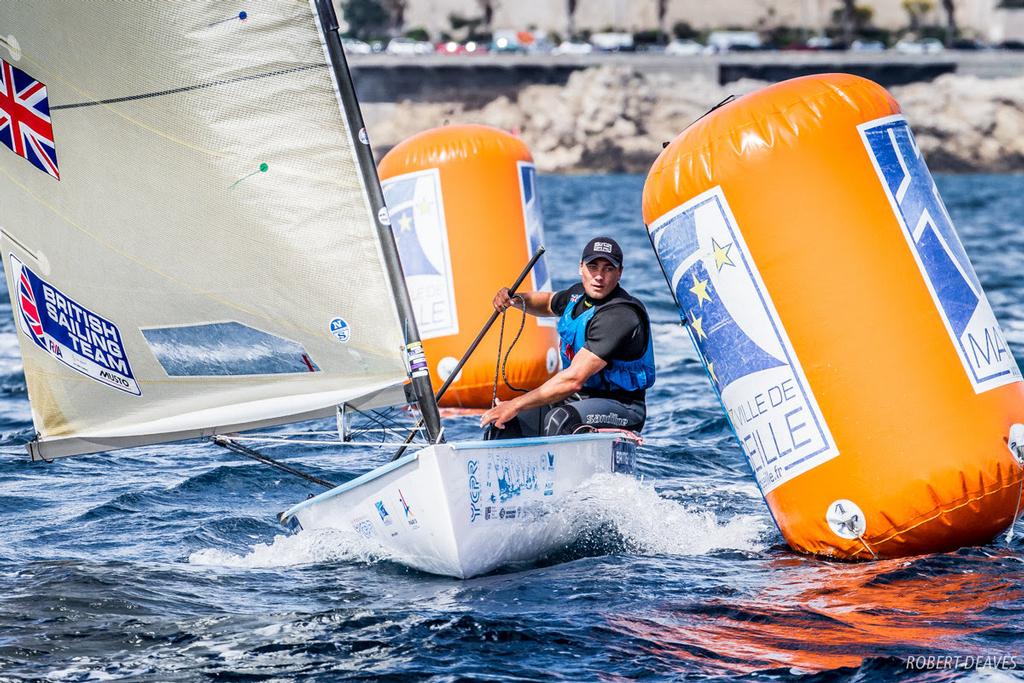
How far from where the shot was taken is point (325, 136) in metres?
5.86

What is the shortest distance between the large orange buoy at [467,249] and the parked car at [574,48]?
53420 mm

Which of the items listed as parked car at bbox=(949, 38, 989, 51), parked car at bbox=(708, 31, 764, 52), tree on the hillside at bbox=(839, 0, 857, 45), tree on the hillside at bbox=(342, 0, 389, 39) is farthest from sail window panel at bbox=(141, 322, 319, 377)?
tree on the hillside at bbox=(342, 0, 389, 39)

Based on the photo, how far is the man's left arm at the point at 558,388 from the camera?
21.4ft

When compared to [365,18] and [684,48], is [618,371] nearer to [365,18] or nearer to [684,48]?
[684,48]

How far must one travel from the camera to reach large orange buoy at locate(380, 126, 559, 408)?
32.7 ft

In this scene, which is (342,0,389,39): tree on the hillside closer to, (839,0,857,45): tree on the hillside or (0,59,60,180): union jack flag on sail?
(839,0,857,45): tree on the hillside

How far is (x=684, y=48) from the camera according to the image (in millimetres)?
65938

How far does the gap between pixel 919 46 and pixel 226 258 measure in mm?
64496

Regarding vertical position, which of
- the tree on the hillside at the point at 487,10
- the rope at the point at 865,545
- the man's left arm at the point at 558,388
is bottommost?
the rope at the point at 865,545

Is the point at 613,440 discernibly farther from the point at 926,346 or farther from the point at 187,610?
the point at 187,610

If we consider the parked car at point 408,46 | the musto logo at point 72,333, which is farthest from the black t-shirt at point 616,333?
the parked car at point 408,46

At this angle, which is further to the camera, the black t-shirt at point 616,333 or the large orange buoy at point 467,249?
the large orange buoy at point 467,249

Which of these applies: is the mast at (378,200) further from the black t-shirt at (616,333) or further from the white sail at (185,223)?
the black t-shirt at (616,333)

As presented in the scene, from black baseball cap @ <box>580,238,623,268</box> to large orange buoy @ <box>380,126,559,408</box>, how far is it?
119 inches
